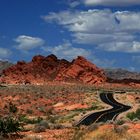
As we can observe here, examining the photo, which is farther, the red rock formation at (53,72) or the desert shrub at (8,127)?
the red rock formation at (53,72)

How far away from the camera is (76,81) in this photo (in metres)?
166

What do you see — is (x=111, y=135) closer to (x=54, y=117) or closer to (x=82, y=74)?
(x=54, y=117)

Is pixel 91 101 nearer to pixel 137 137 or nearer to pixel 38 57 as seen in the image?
pixel 137 137

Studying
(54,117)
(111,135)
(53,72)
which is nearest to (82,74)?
(53,72)

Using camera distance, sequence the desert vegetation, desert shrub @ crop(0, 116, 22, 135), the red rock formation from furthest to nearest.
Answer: the red rock formation < desert shrub @ crop(0, 116, 22, 135) < the desert vegetation

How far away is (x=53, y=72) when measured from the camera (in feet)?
568

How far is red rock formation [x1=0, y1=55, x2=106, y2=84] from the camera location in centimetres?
16788

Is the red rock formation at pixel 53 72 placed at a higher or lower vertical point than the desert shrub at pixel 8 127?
higher

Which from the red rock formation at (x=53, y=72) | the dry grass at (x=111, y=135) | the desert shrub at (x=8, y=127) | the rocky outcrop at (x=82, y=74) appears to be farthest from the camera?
the red rock formation at (x=53, y=72)

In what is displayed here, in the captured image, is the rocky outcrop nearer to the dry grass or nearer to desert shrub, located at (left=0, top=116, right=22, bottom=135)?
desert shrub, located at (left=0, top=116, right=22, bottom=135)

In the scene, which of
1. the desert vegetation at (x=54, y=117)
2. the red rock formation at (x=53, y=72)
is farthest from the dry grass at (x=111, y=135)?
the red rock formation at (x=53, y=72)

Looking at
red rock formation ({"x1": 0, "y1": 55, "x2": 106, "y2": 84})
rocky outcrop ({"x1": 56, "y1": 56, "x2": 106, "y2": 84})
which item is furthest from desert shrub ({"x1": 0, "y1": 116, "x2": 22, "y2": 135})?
rocky outcrop ({"x1": 56, "y1": 56, "x2": 106, "y2": 84})

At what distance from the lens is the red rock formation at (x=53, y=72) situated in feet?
551

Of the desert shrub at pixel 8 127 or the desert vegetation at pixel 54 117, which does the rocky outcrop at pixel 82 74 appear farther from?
the desert shrub at pixel 8 127
